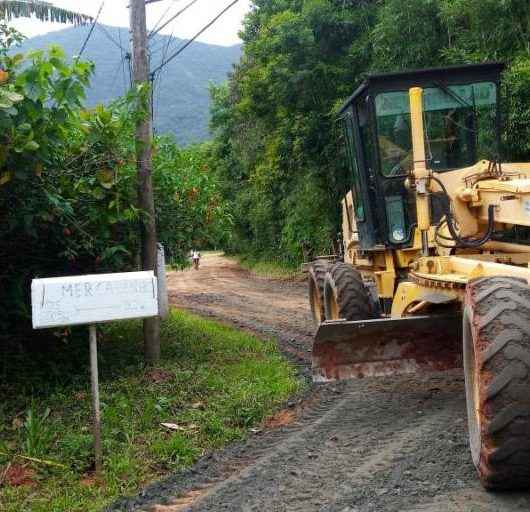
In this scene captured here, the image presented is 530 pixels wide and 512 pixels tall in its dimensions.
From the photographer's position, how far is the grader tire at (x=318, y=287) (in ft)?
32.0

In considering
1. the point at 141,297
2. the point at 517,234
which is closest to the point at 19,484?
the point at 141,297

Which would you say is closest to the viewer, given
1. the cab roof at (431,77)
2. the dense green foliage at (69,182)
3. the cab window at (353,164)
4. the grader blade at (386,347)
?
the grader blade at (386,347)

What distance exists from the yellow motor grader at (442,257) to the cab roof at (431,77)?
0.01 meters

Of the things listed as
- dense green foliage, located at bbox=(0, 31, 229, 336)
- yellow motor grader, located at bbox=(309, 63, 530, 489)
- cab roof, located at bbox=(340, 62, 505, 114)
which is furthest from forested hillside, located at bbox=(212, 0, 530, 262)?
dense green foliage, located at bbox=(0, 31, 229, 336)

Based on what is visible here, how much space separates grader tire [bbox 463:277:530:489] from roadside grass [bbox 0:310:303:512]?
2507mm

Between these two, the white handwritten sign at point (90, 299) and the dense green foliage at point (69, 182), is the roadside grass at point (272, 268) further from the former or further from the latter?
the white handwritten sign at point (90, 299)

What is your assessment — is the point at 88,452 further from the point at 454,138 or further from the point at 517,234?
the point at 454,138

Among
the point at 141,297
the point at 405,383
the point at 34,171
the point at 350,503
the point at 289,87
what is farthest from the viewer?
the point at 289,87

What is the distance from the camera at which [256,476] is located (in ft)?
17.0

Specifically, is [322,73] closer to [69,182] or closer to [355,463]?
[69,182]

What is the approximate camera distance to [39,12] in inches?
450

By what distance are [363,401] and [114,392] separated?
2.50 metres

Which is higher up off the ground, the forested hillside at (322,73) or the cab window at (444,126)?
the forested hillside at (322,73)

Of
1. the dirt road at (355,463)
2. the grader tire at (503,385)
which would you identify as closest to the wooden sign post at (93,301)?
the dirt road at (355,463)
